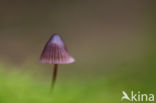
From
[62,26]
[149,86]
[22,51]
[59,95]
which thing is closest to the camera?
[59,95]

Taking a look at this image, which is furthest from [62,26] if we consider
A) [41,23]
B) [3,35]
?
[3,35]

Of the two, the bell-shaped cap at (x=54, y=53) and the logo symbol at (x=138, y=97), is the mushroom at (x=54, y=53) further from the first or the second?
the logo symbol at (x=138, y=97)

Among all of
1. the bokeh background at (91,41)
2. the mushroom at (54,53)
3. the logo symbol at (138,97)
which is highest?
the bokeh background at (91,41)

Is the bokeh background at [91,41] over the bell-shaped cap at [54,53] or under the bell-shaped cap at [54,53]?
over

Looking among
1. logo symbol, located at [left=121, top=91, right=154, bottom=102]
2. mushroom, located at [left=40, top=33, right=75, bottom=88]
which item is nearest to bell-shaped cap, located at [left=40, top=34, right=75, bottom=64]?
mushroom, located at [left=40, top=33, right=75, bottom=88]

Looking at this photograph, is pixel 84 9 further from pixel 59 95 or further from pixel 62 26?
pixel 59 95

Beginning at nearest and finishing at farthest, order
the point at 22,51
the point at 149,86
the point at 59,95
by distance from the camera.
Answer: the point at 59,95 → the point at 149,86 → the point at 22,51

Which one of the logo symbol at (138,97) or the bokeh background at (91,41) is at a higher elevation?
the bokeh background at (91,41)

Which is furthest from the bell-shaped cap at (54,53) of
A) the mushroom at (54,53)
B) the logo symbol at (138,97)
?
the logo symbol at (138,97)
